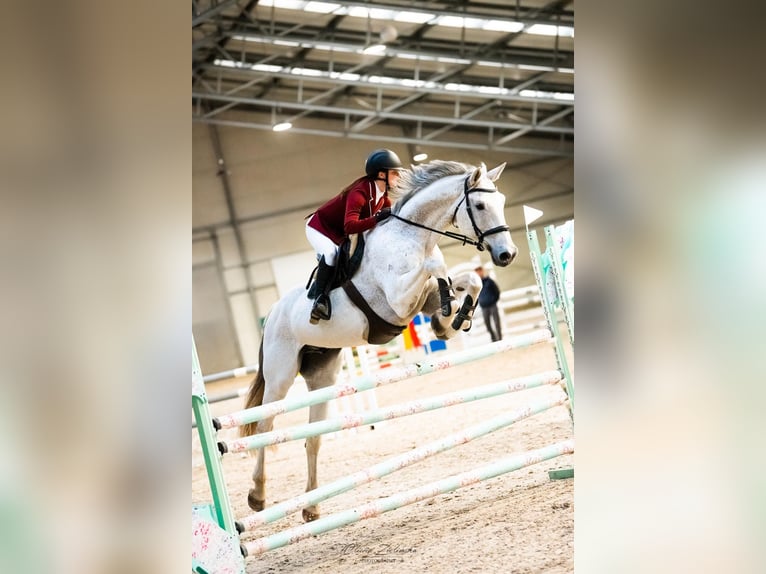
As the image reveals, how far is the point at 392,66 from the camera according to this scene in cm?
940

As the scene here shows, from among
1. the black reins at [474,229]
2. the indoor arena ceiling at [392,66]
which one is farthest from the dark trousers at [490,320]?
the black reins at [474,229]

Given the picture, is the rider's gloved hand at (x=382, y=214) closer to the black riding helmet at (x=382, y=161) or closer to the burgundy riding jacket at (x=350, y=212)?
the burgundy riding jacket at (x=350, y=212)

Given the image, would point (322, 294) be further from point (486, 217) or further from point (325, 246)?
point (486, 217)

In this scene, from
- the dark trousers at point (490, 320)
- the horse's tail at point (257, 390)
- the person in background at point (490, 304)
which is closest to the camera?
the horse's tail at point (257, 390)

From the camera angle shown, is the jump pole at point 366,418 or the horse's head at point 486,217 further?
the horse's head at point 486,217

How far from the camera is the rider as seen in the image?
284cm

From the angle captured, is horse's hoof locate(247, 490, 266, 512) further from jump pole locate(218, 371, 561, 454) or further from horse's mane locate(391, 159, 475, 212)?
horse's mane locate(391, 159, 475, 212)

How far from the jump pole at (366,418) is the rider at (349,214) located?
0.52 m

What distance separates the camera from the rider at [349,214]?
2.84 m

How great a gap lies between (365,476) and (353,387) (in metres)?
0.26

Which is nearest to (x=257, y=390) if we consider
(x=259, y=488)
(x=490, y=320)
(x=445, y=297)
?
(x=259, y=488)

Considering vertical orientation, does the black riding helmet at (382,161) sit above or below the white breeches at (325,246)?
above
